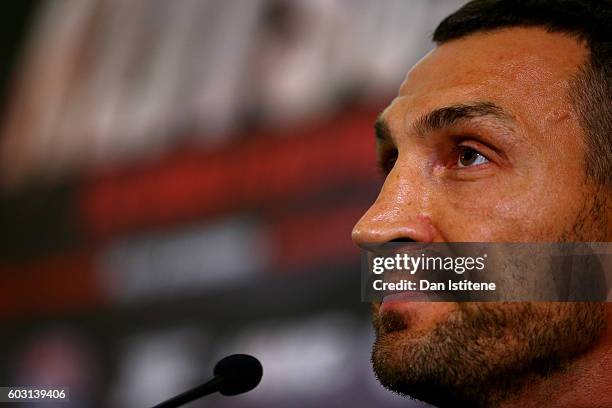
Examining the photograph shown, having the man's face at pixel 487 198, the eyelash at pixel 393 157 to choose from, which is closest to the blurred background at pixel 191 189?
the eyelash at pixel 393 157

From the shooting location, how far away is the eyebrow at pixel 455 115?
1036 millimetres

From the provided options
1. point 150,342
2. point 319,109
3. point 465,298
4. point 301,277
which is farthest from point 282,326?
point 465,298

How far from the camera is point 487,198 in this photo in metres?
1.01

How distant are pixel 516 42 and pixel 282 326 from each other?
1158mm

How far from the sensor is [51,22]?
8.91ft

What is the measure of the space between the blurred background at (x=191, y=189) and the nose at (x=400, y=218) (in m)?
0.89

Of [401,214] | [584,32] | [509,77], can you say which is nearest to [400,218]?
[401,214]

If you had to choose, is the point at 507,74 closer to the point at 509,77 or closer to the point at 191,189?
the point at 509,77

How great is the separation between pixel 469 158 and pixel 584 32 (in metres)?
0.23

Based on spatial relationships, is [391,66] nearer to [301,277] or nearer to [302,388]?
[301,277]

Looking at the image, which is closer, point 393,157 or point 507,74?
point 507,74

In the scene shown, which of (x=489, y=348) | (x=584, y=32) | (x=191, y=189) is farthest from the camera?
(x=191, y=189)

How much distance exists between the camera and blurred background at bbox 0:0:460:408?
2031 millimetres

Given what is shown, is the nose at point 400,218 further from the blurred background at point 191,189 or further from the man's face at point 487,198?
the blurred background at point 191,189
